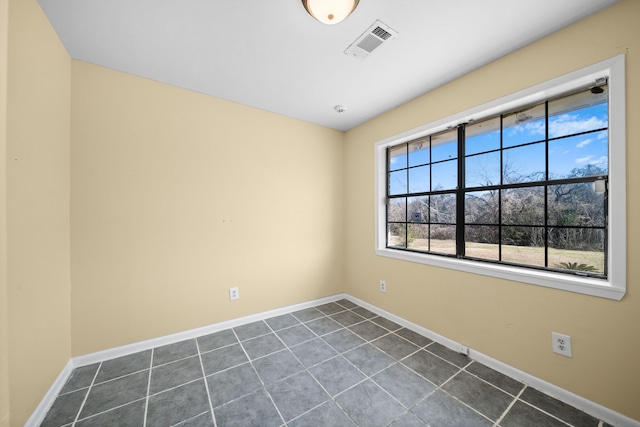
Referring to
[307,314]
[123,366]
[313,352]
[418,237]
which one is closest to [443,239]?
[418,237]

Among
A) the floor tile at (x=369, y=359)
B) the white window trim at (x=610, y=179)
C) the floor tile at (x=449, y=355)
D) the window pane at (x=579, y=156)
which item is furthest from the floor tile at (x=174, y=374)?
the window pane at (x=579, y=156)

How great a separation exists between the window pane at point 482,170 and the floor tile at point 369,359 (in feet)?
5.96

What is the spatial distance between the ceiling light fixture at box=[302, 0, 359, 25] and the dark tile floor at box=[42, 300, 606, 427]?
2.55 meters

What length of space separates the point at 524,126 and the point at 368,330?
2433 millimetres

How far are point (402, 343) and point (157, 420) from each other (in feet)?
6.67

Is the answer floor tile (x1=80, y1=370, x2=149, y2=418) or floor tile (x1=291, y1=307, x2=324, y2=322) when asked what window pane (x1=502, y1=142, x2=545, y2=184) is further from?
floor tile (x1=80, y1=370, x2=149, y2=418)

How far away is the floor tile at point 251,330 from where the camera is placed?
2.43m

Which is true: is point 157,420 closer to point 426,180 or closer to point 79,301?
point 79,301

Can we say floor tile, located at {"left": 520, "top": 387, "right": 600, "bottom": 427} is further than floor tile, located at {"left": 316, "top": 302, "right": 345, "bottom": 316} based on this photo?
No

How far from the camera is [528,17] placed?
151cm

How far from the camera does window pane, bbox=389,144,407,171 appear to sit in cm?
291

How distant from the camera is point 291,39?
1.71 meters

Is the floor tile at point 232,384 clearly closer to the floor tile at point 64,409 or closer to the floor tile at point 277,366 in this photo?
the floor tile at point 277,366

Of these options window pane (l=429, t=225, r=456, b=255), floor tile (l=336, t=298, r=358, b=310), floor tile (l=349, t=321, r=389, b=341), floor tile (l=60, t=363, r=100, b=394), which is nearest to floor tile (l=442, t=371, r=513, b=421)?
floor tile (l=349, t=321, r=389, b=341)
